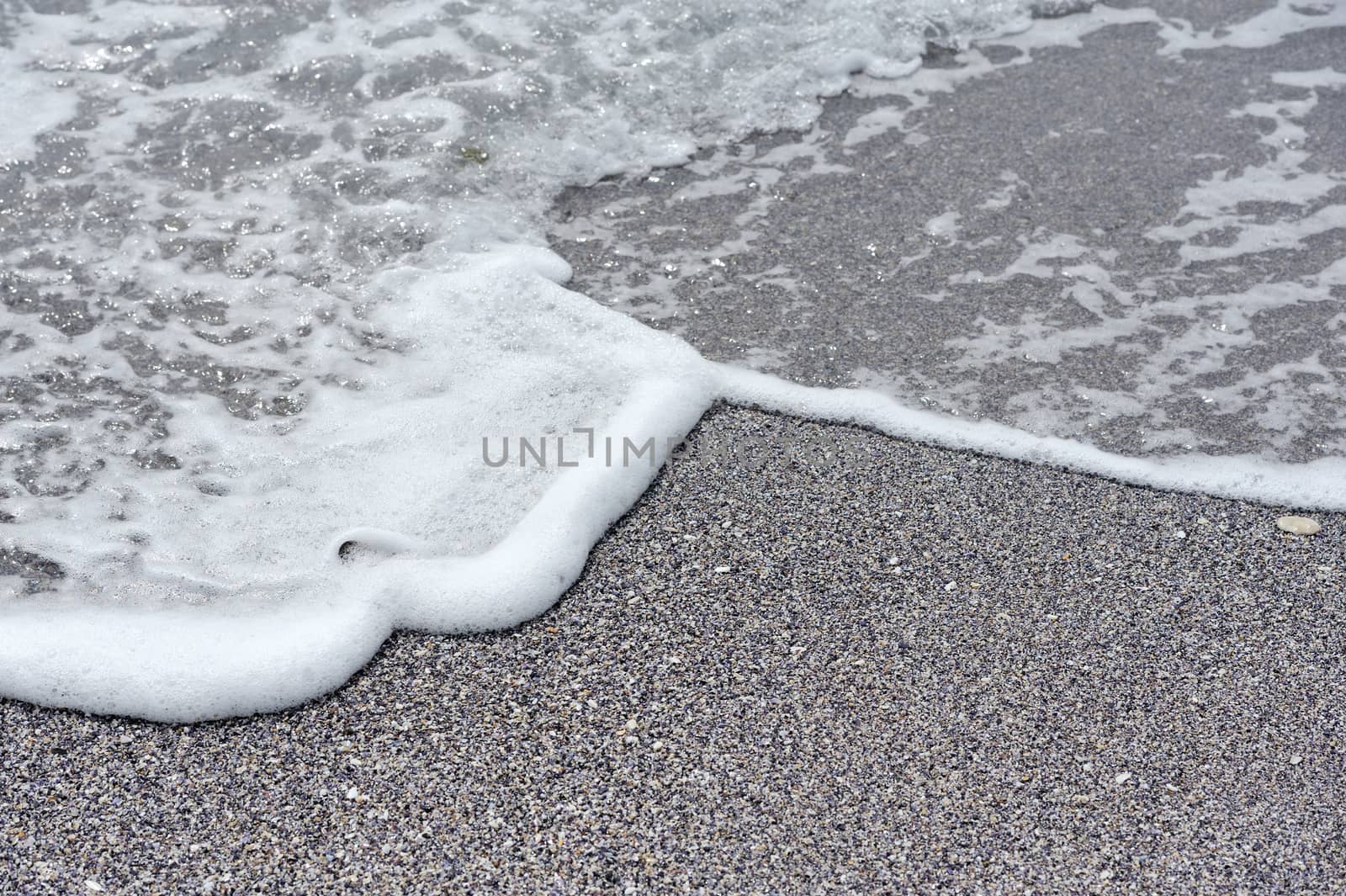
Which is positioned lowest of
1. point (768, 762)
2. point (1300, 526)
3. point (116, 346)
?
point (1300, 526)

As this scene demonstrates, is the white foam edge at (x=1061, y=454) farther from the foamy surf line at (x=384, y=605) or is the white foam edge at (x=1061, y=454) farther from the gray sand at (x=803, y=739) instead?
the gray sand at (x=803, y=739)

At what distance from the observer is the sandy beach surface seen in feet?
6.08

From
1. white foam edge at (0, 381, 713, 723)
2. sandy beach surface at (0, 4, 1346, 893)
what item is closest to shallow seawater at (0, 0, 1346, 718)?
white foam edge at (0, 381, 713, 723)

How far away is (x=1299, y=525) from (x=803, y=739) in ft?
4.25

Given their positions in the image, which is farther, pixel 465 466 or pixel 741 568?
pixel 465 466

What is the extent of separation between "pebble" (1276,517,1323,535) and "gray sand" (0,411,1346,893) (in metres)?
0.02

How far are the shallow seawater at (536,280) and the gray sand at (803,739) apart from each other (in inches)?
6.2

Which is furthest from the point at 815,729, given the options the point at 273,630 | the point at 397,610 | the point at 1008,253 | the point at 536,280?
the point at 1008,253

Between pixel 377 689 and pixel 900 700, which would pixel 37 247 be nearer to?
pixel 377 689

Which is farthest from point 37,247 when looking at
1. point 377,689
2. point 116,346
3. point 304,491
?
point 377,689

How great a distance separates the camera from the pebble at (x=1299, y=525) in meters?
2.55

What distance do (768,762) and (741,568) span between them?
489 millimetres

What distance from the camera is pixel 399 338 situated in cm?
307

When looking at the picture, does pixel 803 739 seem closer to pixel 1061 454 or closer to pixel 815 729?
pixel 815 729
